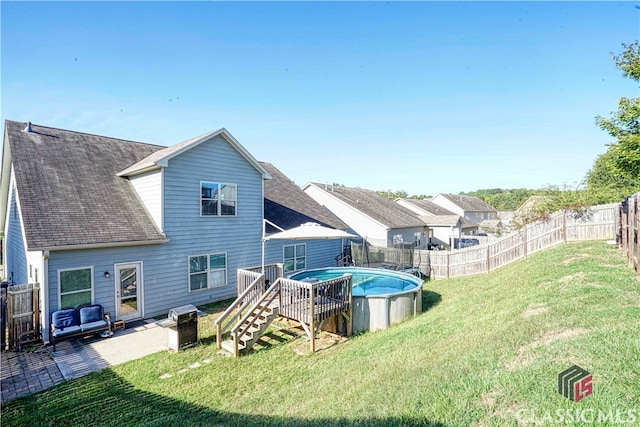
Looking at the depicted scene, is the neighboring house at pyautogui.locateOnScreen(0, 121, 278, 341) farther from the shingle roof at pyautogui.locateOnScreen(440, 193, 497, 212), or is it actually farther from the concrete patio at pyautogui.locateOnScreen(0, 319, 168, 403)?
the shingle roof at pyautogui.locateOnScreen(440, 193, 497, 212)

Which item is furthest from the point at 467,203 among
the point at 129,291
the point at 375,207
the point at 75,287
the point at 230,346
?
the point at 75,287

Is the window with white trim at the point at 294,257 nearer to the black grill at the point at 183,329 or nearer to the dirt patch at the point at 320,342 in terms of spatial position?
the dirt patch at the point at 320,342

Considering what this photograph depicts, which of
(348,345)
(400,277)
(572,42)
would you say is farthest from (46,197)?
(572,42)

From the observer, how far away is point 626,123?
11.9 m

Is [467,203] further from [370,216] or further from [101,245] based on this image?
[101,245]

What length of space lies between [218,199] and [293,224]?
445cm

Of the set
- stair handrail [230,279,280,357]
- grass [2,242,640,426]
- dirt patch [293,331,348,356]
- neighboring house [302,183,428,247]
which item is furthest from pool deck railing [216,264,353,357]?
neighboring house [302,183,428,247]

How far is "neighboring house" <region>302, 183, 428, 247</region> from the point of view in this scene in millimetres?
21172

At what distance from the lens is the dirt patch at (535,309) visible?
6176 mm

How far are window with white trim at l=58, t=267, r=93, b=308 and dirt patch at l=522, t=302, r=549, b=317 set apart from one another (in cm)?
1169

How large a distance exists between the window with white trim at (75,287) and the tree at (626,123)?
60.6 feet

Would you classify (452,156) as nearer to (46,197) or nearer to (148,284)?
(148,284)

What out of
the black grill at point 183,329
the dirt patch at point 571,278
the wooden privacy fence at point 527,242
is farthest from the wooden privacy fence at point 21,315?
Result: the wooden privacy fence at point 527,242

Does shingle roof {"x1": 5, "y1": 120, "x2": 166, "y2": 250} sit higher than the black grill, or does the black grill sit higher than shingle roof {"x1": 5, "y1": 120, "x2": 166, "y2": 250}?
shingle roof {"x1": 5, "y1": 120, "x2": 166, "y2": 250}
